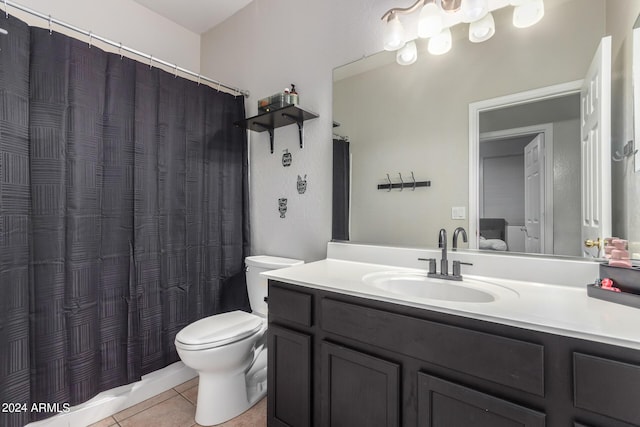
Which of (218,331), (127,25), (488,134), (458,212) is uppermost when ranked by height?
(127,25)

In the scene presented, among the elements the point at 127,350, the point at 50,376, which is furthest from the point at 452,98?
the point at 50,376

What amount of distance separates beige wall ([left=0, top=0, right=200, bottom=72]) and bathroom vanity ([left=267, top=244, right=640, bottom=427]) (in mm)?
2078

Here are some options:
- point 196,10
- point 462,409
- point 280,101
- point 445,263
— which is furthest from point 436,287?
point 196,10

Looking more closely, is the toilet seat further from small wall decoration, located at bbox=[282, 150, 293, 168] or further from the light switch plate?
the light switch plate

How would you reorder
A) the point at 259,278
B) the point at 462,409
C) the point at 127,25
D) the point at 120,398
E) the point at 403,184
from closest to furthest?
the point at 462,409 < the point at 403,184 < the point at 120,398 < the point at 259,278 < the point at 127,25

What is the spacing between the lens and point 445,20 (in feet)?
4.65

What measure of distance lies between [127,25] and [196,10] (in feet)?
1.64

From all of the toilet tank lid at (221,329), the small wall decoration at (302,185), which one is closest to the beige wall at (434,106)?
the small wall decoration at (302,185)

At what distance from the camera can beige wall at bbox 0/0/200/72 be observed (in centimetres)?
181

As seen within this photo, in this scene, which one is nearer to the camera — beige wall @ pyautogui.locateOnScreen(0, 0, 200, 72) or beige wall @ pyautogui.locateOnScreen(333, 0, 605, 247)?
beige wall @ pyautogui.locateOnScreen(333, 0, 605, 247)

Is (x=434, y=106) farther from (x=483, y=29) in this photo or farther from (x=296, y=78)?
(x=296, y=78)

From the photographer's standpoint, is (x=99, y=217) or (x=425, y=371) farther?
(x=99, y=217)

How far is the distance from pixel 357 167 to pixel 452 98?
0.57 m

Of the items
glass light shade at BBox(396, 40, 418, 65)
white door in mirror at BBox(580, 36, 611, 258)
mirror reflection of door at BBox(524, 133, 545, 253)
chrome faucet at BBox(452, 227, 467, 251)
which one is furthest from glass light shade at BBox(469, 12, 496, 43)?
chrome faucet at BBox(452, 227, 467, 251)
